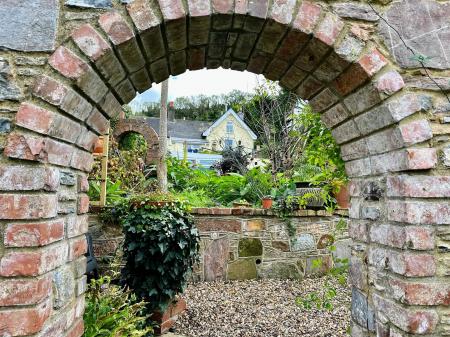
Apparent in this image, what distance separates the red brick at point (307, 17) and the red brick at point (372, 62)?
0.28m

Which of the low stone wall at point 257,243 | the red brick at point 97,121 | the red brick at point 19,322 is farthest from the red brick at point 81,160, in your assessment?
the low stone wall at point 257,243

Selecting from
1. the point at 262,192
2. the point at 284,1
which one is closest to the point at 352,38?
the point at 284,1

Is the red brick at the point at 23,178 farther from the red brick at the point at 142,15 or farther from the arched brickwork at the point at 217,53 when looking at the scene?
the red brick at the point at 142,15

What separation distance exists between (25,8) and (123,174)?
213 inches

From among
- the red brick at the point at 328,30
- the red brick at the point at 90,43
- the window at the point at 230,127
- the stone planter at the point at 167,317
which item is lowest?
the stone planter at the point at 167,317

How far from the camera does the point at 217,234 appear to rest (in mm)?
5285

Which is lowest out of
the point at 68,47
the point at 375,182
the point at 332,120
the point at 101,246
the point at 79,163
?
the point at 101,246

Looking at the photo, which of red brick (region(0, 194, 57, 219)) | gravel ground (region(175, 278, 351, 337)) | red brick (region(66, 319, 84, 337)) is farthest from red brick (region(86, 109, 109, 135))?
gravel ground (region(175, 278, 351, 337))

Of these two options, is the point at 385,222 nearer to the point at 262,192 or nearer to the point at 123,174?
the point at 262,192

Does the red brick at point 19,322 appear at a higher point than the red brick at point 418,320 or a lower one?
higher

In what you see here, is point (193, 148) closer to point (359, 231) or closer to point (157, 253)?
point (157, 253)

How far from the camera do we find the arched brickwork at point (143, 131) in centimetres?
903

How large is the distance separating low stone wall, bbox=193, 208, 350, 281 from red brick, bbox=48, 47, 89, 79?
3.72 meters

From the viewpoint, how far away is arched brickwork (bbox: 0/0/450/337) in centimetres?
153
